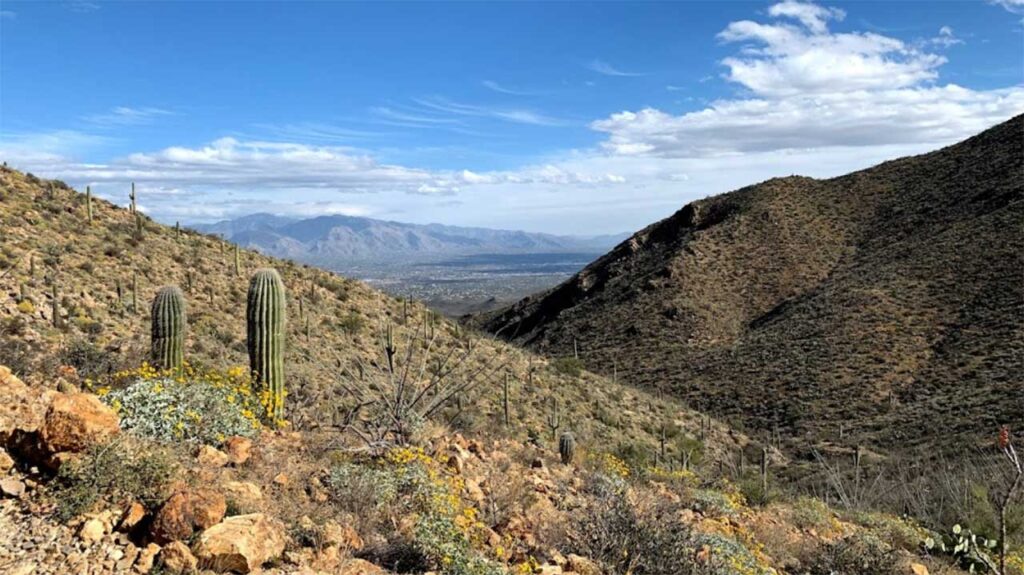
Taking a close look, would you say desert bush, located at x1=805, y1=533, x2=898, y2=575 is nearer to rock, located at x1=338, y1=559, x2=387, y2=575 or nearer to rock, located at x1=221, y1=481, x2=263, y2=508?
rock, located at x1=338, y1=559, x2=387, y2=575

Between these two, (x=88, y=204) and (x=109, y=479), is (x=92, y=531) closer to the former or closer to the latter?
(x=109, y=479)

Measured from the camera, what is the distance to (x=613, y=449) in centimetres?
1866

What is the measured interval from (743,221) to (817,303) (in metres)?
16.3

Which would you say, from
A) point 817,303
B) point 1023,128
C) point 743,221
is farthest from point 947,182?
point 817,303

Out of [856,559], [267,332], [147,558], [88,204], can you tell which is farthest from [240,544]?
[88,204]

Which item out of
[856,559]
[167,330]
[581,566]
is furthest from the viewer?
[167,330]

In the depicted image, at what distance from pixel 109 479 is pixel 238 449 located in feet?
5.02

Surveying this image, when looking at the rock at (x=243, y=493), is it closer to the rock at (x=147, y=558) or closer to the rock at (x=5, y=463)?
the rock at (x=147, y=558)

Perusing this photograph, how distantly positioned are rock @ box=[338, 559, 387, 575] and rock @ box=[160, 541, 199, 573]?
99 cm

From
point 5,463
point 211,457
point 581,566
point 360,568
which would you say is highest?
point 5,463

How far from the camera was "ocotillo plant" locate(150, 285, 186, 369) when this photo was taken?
10.8 m

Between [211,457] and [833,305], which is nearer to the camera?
[211,457]

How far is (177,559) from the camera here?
411cm

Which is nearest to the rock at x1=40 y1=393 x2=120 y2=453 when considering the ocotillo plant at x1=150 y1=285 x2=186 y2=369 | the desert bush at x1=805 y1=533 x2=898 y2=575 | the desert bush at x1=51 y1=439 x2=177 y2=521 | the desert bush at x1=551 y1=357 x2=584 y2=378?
the desert bush at x1=51 y1=439 x2=177 y2=521
